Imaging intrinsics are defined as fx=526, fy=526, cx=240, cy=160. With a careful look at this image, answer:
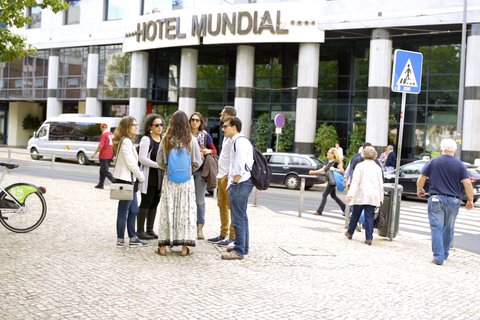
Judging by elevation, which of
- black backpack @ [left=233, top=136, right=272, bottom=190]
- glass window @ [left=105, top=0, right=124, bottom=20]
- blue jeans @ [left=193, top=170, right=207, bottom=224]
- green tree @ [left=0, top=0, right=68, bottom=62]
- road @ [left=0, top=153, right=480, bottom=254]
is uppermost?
glass window @ [left=105, top=0, right=124, bottom=20]

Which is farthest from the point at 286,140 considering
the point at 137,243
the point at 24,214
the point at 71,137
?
the point at 137,243

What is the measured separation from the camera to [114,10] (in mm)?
38594

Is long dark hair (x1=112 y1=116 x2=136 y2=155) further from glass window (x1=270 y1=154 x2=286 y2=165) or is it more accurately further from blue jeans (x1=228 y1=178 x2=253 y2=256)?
glass window (x1=270 y1=154 x2=286 y2=165)

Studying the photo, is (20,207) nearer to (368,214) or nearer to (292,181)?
(368,214)

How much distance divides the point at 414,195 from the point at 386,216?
1081 cm

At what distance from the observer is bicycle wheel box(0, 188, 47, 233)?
325 inches

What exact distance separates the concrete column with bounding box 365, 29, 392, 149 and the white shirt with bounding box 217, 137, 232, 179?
20.7m

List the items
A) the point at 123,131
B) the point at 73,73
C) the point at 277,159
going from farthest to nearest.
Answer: the point at 73,73 < the point at 277,159 < the point at 123,131

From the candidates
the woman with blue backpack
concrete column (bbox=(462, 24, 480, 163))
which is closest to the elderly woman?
the woman with blue backpack

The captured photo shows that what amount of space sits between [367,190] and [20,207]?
5722mm

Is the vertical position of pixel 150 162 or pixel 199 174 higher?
pixel 150 162

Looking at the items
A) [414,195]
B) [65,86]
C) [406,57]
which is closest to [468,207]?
[406,57]

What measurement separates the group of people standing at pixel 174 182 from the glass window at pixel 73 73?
34.6 meters

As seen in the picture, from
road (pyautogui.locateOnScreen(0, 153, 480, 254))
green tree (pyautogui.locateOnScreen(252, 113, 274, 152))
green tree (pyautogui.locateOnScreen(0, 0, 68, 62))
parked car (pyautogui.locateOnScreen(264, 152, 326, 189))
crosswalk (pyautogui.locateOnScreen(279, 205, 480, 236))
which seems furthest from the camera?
green tree (pyautogui.locateOnScreen(252, 113, 274, 152))
